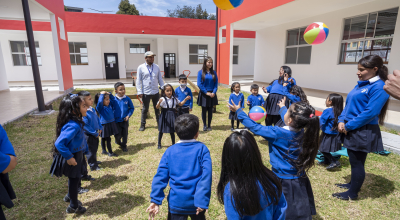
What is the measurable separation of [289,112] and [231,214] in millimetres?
1038

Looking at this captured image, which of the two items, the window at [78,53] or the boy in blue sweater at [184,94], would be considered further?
the window at [78,53]

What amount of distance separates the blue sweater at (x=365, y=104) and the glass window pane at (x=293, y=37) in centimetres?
961

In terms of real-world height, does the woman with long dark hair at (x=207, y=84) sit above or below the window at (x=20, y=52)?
below

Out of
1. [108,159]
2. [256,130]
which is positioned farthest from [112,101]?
[256,130]

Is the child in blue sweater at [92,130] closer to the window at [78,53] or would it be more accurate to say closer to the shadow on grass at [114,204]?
the shadow on grass at [114,204]

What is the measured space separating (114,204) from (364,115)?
3.09 meters

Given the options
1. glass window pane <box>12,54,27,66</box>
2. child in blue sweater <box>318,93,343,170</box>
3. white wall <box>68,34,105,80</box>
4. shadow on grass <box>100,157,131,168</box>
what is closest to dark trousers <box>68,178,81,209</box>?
shadow on grass <box>100,157,131,168</box>

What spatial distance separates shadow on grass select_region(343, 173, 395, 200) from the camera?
278 centimetres

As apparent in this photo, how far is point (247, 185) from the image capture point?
→ 4.46 feet

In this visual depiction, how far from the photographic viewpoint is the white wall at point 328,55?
24.3ft

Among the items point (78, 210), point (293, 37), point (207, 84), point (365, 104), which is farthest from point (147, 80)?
point (293, 37)

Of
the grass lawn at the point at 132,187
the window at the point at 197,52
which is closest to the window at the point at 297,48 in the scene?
the grass lawn at the point at 132,187

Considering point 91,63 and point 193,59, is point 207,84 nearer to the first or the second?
point 193,59

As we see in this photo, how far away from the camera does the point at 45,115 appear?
671 centimetres
